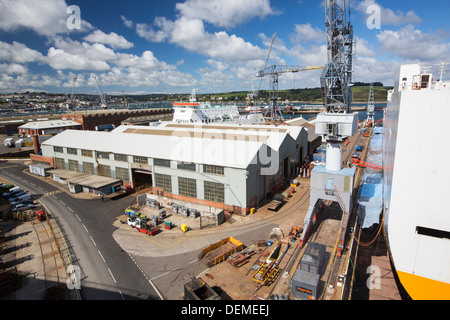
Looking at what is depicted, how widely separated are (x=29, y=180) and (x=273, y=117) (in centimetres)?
7027

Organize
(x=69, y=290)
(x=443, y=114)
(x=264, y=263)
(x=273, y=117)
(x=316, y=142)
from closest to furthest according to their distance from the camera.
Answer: (x=443, y=114) < (x=69, y=290) < (x=264, y=263) < (x=316, y=142) < (x=273, y=117)

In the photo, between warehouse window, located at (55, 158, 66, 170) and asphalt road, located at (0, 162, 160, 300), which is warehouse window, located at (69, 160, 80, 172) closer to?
warehouse window, located at (55, 158, 66, 170)

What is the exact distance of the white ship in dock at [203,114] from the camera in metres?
72.4

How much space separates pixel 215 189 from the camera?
30.9 meters

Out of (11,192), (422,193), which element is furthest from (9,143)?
(422,193)

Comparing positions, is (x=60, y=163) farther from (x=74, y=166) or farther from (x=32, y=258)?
(x=32, y=258)

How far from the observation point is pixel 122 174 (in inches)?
1538

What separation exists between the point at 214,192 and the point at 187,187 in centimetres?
410

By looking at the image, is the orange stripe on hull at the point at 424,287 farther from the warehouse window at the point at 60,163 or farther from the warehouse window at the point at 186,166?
the warehouse window at the point at 60,163

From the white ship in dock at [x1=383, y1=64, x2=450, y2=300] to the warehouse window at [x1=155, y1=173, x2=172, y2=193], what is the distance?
26.2 m

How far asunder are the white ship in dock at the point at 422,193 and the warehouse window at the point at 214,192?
18708mm

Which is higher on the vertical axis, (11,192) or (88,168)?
(88,168)
